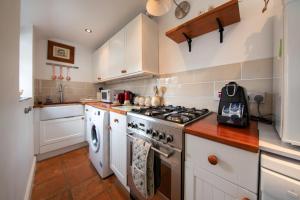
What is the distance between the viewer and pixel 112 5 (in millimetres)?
1477

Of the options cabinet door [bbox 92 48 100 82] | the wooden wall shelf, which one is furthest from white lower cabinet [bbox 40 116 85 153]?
the wooden wall shelf

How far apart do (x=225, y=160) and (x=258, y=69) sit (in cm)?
79

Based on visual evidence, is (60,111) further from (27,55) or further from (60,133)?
(27,55)

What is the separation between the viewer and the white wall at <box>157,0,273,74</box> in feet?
3.00

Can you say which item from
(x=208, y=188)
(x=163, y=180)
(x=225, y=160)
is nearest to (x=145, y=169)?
(x=163, y=180)

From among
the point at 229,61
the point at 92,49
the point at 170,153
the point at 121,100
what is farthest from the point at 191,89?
the point at 92,49

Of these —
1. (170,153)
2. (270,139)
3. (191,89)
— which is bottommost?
(170,153)

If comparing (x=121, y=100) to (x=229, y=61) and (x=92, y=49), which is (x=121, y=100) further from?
(x=92, y=49)

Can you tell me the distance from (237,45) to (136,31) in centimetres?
108

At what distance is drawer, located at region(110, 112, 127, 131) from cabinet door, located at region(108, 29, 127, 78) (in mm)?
661

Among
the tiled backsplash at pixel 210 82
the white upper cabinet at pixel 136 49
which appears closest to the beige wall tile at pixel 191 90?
the tiled backsplash at pixel 210 82

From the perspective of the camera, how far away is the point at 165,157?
0.83 metres

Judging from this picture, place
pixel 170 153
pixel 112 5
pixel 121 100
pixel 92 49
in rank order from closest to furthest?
pixel 170 153
pixel 112 5
pixel 121 100
pixel 92 49

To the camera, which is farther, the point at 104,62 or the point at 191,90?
the point at 104,62
